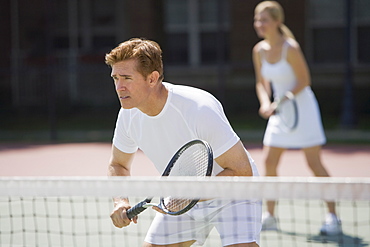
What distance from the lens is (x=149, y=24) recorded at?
15.1 m

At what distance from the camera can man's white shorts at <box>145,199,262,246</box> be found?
296 cm

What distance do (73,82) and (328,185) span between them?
538 inches

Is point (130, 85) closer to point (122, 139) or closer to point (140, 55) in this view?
point (140, 55)

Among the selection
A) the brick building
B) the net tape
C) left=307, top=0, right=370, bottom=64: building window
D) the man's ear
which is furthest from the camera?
the brick building

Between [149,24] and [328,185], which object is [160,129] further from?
[149,24]

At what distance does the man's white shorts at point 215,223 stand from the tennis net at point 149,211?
21cm

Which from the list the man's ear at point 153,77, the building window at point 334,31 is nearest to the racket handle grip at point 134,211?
the man's ear at point 153,77

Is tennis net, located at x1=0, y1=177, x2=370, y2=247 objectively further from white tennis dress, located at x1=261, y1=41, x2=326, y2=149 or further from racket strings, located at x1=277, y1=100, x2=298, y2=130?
racket strings, located at x1=277, y1=100, x2=298, y2=130

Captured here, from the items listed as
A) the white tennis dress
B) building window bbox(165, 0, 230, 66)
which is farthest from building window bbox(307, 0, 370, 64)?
the white tennis dress

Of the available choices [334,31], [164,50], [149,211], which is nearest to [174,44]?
[164,50]

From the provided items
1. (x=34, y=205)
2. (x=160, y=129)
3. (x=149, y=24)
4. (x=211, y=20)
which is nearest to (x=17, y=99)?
(x=149, y=24)

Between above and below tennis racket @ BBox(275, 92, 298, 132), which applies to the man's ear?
above

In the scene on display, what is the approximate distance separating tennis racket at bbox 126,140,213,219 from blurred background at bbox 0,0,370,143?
987 centimetres

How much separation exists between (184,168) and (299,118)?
248 cm
